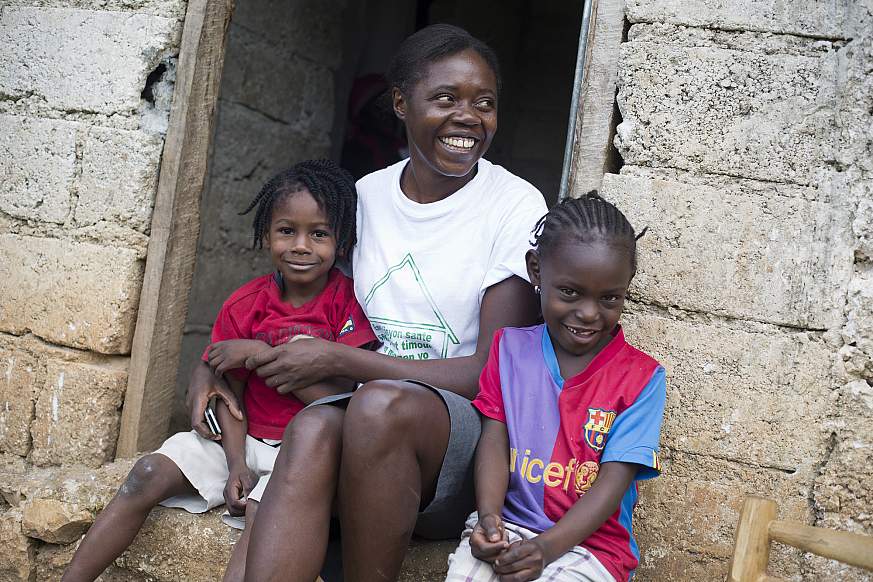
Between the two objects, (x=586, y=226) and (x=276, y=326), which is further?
(x=276, y=326)

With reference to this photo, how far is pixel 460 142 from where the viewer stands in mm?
2469

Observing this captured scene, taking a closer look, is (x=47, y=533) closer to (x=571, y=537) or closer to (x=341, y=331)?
(x=341, y=331)

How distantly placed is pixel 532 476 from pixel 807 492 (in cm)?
87

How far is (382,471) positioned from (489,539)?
0.27m

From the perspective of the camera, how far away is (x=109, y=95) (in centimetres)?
298

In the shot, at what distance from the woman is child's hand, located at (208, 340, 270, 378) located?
56 millimetres

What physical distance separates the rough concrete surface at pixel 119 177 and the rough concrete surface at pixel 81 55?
4.3 inches

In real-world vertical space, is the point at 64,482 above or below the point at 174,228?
below

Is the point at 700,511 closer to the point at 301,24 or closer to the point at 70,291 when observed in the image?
the point at 70,291

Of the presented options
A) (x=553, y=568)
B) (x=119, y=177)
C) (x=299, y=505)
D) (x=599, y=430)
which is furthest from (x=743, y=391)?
(x=119, y=177)

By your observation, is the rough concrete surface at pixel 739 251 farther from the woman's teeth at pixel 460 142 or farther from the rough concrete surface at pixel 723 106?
the woman's teeth at pixel 460 142

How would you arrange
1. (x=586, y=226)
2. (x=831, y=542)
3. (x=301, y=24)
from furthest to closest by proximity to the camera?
(x=301, y=24) < (x=586, y=226) < (x=831, y=542)

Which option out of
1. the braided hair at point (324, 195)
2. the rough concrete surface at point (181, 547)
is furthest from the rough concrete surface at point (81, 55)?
the rough concrete surface at point (181, 547)

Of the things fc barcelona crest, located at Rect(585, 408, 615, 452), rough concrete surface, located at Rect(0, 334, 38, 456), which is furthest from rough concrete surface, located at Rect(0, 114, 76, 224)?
fc barcelona crest, located at Rect(585, 408, 615, 452)
